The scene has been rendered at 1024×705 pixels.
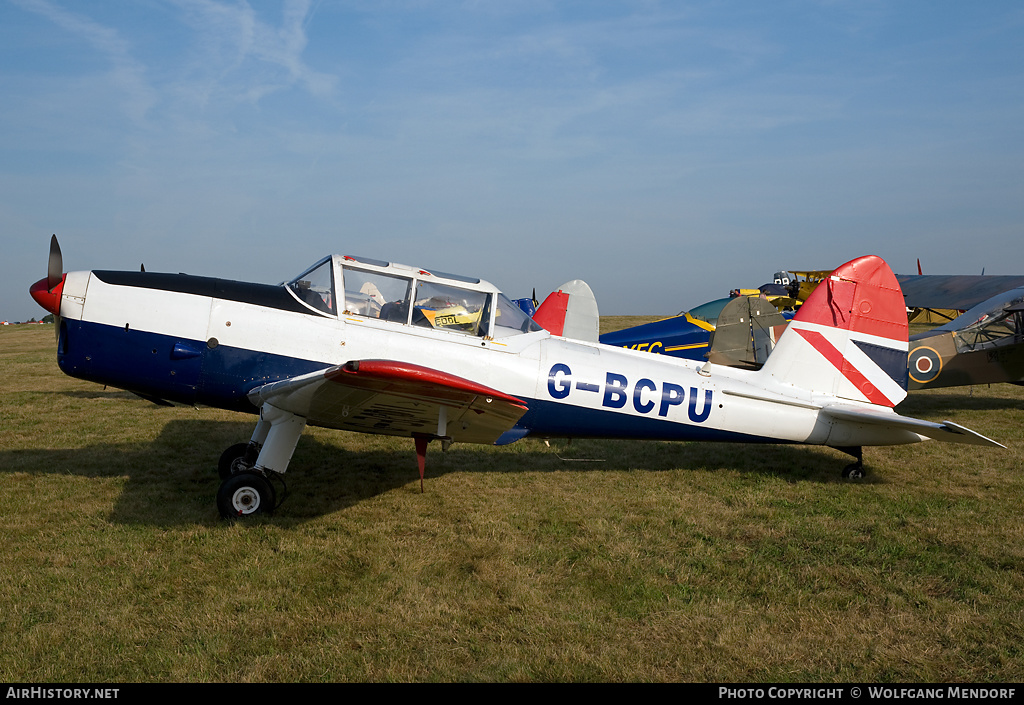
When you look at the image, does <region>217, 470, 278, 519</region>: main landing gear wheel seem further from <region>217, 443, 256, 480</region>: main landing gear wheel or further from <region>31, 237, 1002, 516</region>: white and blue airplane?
<region>217, 443, 256, 480</region>: main landing gear wheel

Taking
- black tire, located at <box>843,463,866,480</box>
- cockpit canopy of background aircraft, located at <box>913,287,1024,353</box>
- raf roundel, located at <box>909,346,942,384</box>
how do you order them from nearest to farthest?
black tire, located at <box>843,463,866,480</box>
raf roundel, located at <box>909,346,942,384</box>
cockpit canopy of background aircraft, located at <box>913,287,1024,353</box>

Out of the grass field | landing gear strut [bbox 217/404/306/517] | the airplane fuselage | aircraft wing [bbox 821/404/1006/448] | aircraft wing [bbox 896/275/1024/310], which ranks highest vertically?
aircraft wing [bbox 896/275/1024/310]

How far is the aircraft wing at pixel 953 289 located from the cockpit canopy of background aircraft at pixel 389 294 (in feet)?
37.1

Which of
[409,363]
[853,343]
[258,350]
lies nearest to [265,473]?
[258,350]

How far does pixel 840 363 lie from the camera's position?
249 inches

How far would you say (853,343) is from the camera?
634 cm

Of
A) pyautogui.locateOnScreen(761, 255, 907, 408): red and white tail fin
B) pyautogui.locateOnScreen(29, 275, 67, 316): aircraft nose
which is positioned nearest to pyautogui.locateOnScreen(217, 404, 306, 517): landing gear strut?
pyautogui.locateOnScreen(29, 275, 67, 316): aircraft nose

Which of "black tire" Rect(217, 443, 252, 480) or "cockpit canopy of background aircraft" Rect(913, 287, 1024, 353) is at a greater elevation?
"cockpit canopy of background aircraft" Rect(913, 287, 1024, 353)

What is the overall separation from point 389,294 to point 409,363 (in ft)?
3.84

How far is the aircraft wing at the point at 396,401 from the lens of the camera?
12.9 ft

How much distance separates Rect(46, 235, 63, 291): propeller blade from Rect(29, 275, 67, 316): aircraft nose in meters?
0.03

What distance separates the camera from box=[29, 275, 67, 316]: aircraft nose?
5148 millimetres

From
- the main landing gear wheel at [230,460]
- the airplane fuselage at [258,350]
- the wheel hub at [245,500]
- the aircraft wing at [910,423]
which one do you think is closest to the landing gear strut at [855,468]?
the aircraft wing at [910,423]
